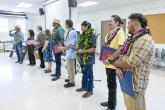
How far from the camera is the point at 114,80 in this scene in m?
3.03

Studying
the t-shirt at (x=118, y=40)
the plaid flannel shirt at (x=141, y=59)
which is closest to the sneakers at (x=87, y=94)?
the t-shirt at (x=118, y=40)

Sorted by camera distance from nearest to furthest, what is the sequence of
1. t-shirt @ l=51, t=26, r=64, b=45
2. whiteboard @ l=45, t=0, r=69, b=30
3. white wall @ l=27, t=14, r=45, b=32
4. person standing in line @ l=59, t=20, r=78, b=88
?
person standing in line @ l=59, t=20, r=78, b=88
t-shirt @ l=51, t=26, r=64, b=45
whiteboard @ l=45, t=0, r=69, b=30
white wall @ l=27, t=14, r=45, b=32

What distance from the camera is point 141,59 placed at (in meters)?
1.89

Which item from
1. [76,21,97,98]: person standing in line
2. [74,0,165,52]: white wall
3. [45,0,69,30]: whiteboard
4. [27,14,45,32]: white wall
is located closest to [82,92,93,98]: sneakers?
[76,21,97,98]: person standing in line

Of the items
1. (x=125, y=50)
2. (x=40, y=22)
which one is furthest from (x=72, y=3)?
(x=40, y=22)

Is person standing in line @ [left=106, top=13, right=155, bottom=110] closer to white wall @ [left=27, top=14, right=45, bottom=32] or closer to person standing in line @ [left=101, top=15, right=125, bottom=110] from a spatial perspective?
person standing in line @ [left=101, top=15, right=125, bottom=110]

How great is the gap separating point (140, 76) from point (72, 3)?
164 inches

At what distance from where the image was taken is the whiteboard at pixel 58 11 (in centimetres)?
629

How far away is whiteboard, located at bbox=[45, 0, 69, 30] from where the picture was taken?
629 centimetres

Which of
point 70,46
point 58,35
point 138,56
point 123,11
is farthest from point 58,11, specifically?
point 138,56

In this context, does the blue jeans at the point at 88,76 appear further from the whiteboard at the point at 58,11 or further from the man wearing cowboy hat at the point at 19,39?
the man wearing cowboy hat at the point at 19,39

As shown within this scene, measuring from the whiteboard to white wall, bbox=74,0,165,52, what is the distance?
55 cm

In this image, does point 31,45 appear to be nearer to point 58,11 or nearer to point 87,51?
point 58,11

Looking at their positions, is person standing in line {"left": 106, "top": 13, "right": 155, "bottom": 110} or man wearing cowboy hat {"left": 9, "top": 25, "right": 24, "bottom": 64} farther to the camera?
man wearing cowboy hat {"left": 9, "top": 25, "right": 24, "bottom": 64}
